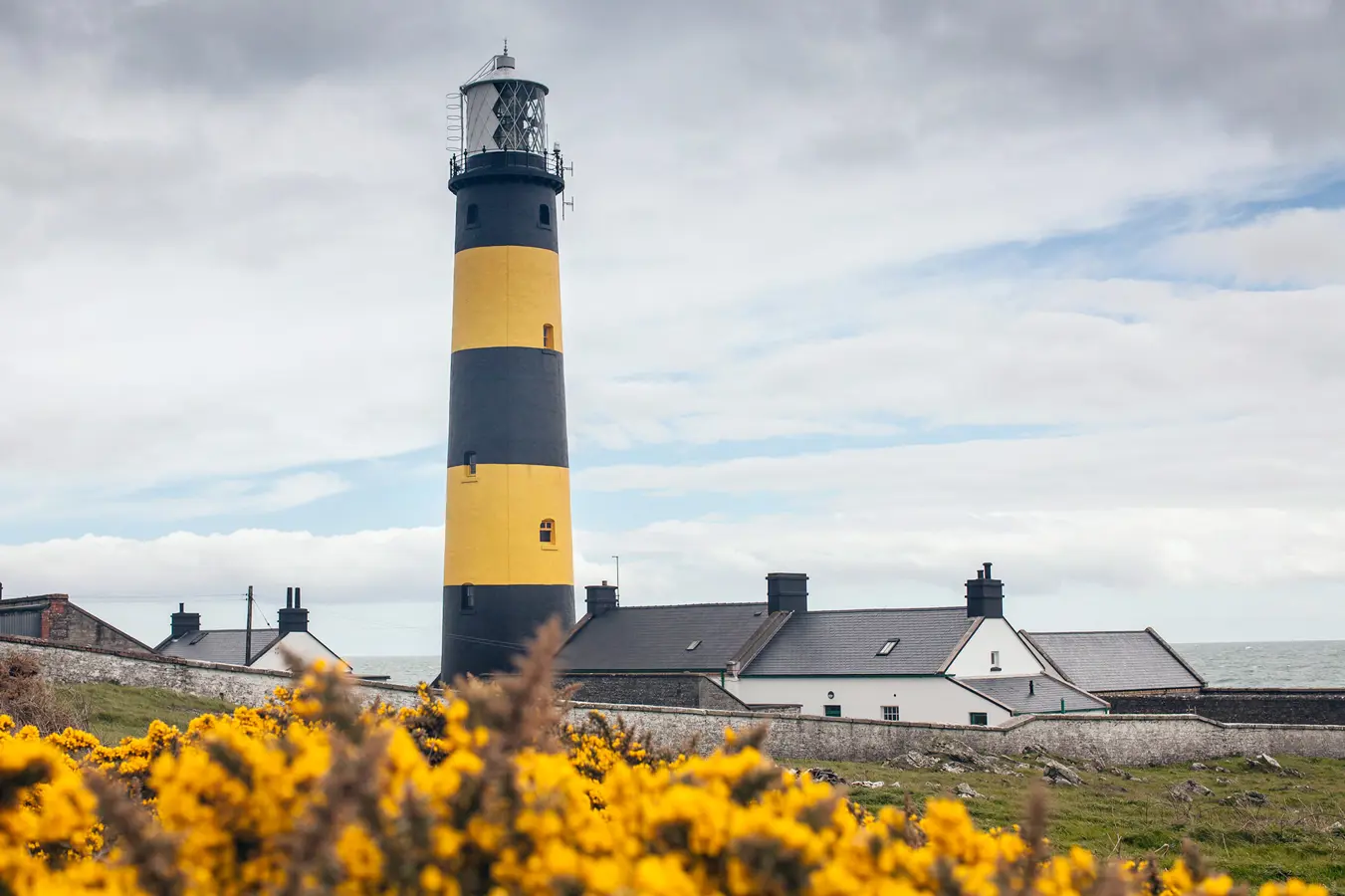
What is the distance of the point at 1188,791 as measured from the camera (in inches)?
1232

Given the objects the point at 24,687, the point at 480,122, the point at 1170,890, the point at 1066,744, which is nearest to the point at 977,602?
the point at 1066,744

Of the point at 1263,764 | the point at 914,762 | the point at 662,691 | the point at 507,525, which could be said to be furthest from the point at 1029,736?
the point at 507,525

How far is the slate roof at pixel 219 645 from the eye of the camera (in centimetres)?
5991

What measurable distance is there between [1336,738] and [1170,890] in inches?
1469

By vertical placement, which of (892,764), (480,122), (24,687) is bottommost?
(892,764)

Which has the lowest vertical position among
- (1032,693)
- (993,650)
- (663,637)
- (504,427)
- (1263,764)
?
(1263,764)

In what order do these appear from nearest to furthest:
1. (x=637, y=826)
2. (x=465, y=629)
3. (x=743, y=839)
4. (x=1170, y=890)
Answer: (x=743, y=839)
(x=637, y=826)
(x=1170, y=890)
(x=465, y=629)

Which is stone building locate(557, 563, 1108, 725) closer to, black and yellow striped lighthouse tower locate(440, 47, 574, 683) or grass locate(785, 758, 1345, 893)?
black and yellow striped lighthouse tower locate(440, 47, 574, 683)

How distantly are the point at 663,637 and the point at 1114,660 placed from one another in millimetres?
19463

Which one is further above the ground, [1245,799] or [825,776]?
[825,776]

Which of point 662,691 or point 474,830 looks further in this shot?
point 662,691

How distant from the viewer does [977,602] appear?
45.9m

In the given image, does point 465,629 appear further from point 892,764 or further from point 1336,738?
point 1336,738

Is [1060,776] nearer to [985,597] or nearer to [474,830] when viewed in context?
[985,597]
